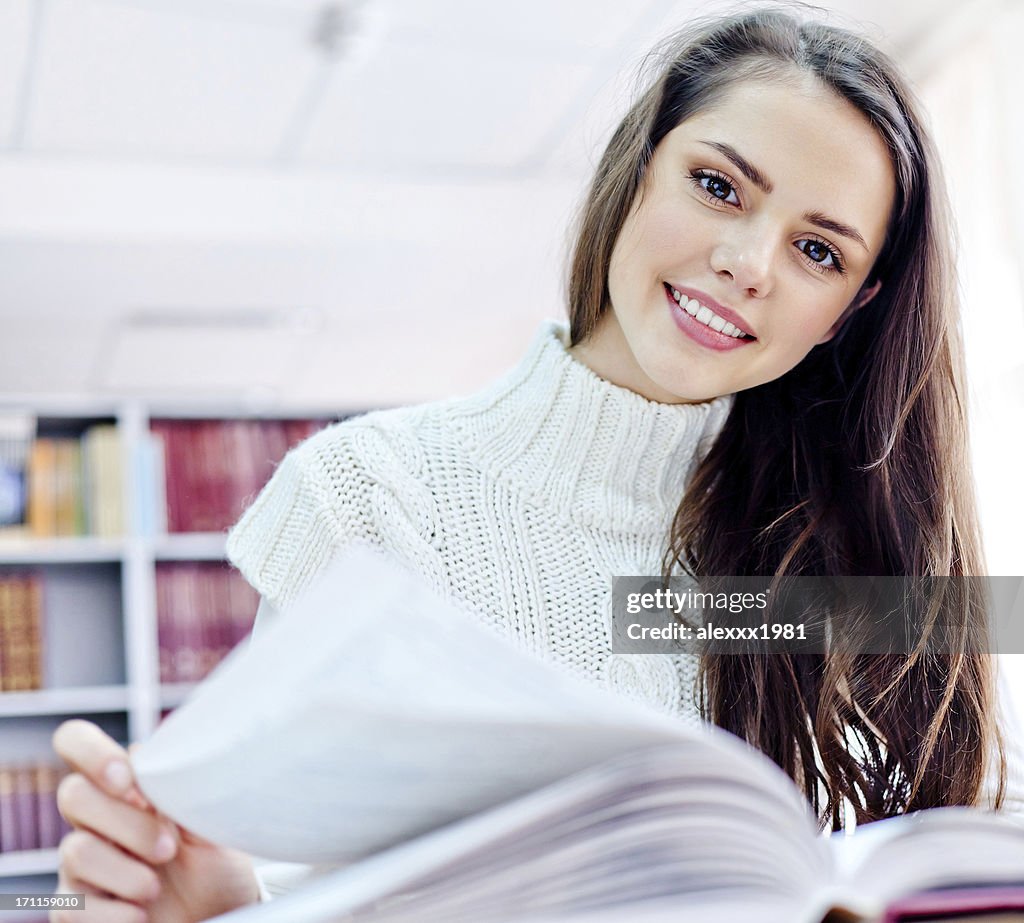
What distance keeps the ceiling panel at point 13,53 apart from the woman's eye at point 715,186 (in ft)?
6.72

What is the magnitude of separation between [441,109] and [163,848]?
2820mm

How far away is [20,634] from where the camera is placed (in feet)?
7.43

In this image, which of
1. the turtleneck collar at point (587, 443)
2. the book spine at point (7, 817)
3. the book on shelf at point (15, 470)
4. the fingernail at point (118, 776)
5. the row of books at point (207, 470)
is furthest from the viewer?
the row of books at point (207, 470)

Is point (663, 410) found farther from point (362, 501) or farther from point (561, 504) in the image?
point (362, 501)

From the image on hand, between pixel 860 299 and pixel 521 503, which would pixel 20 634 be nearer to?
pixel 521 503

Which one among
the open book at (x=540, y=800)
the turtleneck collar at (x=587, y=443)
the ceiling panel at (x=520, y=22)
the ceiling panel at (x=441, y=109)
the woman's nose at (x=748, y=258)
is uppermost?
the ceiling panel at (x=441, y=109)

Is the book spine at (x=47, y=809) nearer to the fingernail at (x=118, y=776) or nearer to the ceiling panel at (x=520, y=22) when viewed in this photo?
the ceiling panel at (x=520, y=22)

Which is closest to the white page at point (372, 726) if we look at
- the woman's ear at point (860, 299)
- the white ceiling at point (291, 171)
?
the woman's ear at point (860, 299)

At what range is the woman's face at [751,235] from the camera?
84 cm

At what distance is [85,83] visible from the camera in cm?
274

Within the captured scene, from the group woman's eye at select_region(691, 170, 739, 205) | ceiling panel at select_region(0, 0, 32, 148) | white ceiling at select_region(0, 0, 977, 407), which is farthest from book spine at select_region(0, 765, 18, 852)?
woman's eye at select_region(691, 170, 739, 205)

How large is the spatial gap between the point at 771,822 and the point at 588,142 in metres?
3.05

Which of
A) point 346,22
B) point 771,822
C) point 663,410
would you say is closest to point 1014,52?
point 346,22

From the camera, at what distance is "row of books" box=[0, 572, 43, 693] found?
7.36 ft
